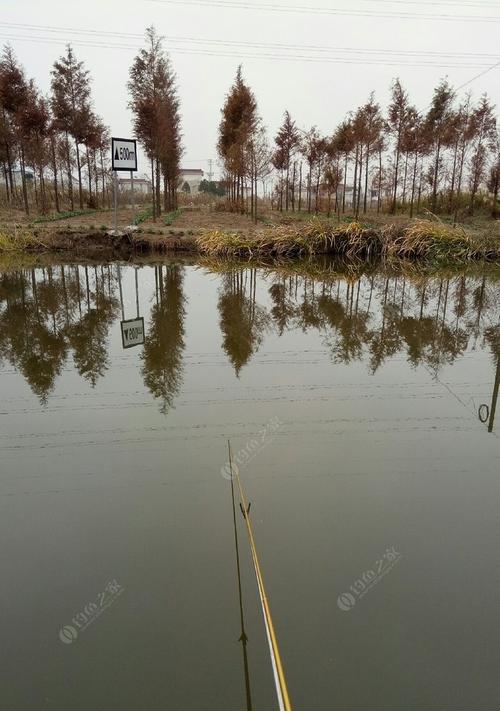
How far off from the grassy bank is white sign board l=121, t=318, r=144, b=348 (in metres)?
9.06

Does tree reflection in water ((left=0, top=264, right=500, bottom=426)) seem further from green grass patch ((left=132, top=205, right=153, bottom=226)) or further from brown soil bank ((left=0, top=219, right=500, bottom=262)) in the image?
green grass patch ((left=132, top=205, right=153, bottom=226))

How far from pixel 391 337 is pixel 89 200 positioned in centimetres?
2186

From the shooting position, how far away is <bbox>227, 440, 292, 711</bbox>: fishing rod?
61.3 inches

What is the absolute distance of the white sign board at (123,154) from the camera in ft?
45.4

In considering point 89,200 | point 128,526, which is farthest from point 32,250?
point 128,526

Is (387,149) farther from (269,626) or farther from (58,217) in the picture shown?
(269,626)

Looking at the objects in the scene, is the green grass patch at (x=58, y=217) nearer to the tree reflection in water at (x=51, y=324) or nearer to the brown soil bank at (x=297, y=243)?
the brown soil bank at (x=297, y=243)

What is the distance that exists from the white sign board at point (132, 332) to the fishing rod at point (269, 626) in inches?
126

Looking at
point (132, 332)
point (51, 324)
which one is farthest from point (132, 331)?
point (51, 324)

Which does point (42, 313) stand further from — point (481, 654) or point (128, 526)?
point (481, 654)

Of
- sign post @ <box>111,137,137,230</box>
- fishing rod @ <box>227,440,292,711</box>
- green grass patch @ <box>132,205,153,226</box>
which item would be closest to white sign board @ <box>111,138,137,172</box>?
sign post @ <box>111,137,137,230</box>

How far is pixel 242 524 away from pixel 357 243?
14.8m

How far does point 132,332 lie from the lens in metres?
6.69

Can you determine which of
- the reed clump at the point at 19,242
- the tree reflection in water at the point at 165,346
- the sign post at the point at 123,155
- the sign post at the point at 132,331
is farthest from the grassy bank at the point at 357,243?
the sign post at the point at 132,331
